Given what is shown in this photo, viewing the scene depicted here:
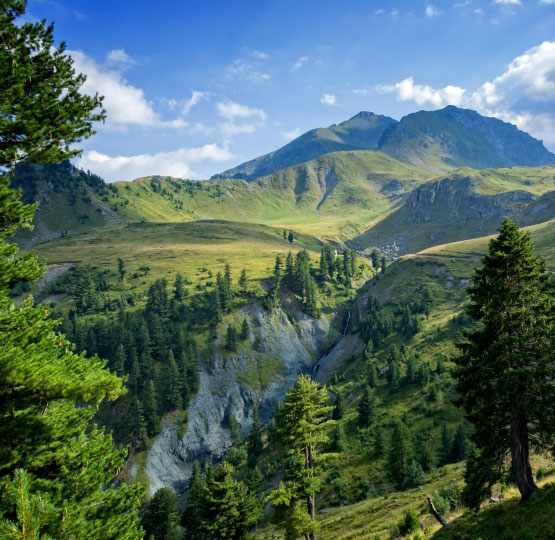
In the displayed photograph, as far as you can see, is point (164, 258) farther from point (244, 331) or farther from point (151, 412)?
point (151, 412)

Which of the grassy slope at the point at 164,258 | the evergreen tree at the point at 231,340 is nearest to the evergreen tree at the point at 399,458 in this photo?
the evergreen tree at the point at 231,340

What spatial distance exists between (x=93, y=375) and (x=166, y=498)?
158 feet

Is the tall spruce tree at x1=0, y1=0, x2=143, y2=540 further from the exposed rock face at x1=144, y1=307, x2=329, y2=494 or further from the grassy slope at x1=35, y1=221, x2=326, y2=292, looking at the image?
the grassy slope at x1=35, y1=221, x2=326, y2=292

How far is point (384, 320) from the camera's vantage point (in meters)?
115

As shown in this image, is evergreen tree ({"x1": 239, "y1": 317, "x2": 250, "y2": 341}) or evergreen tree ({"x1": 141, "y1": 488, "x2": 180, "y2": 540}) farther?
evergreen tree ({"x1": 239, "y1": 317, "x2": 250, "y2": 341})

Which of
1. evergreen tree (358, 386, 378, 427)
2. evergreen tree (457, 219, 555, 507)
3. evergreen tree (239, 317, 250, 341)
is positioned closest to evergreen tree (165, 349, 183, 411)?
evergreen tree (239, 317, 250, 341)

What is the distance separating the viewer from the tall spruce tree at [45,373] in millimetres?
8703

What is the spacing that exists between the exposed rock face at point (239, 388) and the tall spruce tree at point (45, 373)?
76.2 m

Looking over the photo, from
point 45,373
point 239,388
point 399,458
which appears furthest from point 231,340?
point 45,373

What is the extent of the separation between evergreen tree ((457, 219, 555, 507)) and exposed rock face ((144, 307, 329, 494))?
74.1 metres

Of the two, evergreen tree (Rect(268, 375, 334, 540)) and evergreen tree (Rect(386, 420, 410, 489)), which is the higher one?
evergreen tree (Rect(268, 375, 334, 540))

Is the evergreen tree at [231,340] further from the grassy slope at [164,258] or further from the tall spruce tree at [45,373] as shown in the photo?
the tall spruce tree at [45,373]

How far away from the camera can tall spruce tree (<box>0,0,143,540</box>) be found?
8703mm

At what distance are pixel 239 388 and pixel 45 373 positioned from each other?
306 feet
